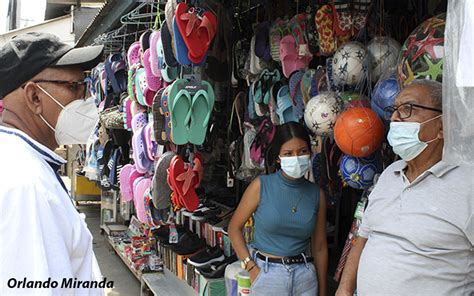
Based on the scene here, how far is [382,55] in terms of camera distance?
2.21m

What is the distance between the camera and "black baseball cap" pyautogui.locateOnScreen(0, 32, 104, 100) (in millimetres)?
1351

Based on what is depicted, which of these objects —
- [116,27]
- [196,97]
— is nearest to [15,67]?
[196,97]

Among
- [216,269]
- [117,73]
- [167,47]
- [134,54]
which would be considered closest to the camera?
[167,47]

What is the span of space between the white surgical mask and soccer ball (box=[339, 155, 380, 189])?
0.31 meters

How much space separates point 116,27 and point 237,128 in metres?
2.36

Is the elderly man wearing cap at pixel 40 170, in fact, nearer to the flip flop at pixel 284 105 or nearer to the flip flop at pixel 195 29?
the flip flop at pixel 195 29

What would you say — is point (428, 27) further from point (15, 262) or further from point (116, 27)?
point (116, 27)

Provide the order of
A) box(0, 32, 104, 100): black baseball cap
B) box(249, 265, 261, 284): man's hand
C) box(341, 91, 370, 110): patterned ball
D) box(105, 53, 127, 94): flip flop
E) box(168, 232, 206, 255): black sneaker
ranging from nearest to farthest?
box(0, 32, 104, 100): black baseball cap, box(341, 91, 370, 110): patterned ball, box(249, 265, 261, 284): man's hand, box(168, 232, 206, 255): black sneaker, box(105, 53, 127, 94): flip flop

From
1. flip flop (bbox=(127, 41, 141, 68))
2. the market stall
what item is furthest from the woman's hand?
flip flop (bbox=(127, 41, 141, 68))

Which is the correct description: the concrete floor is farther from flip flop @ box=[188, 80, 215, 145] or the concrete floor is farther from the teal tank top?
the teal tank top

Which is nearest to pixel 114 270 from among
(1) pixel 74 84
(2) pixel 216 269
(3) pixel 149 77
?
(2) pixel 216 269

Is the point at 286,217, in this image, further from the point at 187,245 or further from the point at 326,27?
the point at 187,245

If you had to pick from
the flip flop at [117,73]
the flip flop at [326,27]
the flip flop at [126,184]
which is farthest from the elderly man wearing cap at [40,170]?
the flip flop at [117,73]

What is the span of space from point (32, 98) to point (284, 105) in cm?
175
